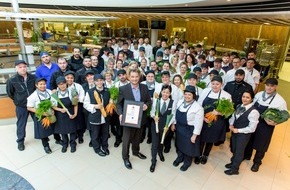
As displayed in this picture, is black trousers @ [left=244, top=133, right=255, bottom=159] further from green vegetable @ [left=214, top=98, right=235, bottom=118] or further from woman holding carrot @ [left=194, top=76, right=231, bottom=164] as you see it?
green vegetable @ [left=214, top=98, right=235, bottom=118]

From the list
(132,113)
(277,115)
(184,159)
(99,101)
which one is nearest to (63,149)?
(99,101)

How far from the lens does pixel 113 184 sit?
3172 millimetres

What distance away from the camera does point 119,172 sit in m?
3.41

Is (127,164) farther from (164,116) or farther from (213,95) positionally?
(213,95)

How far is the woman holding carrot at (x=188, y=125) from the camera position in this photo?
119 inches

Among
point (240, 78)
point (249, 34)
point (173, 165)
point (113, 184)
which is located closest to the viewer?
point (113, 184)

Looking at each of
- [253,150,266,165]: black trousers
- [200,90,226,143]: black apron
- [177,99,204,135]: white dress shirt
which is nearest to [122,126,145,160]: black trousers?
[177,99,204,135]: white dress shirt

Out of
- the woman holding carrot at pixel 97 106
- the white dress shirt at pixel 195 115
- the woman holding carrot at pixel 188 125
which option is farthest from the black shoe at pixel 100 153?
the white dress shirt at pixel 195 115

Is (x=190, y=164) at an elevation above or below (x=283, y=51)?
below

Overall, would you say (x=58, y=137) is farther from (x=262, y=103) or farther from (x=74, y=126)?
(x=262, y=103)

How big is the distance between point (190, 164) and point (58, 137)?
8.50 ft

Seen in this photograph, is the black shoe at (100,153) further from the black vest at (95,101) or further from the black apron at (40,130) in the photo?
the black apron at (40,130)

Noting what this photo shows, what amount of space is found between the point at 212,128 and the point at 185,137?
523 millimetres

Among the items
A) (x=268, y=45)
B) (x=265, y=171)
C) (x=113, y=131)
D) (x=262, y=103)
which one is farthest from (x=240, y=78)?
(x=268, y=45)
